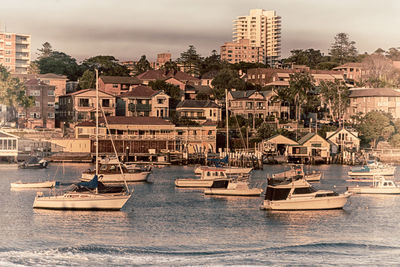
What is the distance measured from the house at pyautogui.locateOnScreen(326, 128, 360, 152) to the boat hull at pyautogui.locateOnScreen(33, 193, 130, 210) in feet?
217

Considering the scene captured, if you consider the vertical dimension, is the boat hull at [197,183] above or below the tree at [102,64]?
below

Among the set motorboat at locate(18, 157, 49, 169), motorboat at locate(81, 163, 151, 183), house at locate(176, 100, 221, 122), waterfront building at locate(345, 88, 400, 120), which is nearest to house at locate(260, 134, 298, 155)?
house at locate(176, 100, 221, 122)

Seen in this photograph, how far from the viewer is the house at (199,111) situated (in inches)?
4774

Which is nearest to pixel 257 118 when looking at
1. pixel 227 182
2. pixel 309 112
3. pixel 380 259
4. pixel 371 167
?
pixel 309 112

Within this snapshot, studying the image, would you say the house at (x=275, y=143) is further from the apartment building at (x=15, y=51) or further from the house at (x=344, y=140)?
the apartment building at (x=15, y=51)

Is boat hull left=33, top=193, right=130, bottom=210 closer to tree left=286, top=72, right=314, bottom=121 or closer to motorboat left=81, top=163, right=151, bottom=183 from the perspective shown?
motorboat left=81, top=163, right=151, bottom=183

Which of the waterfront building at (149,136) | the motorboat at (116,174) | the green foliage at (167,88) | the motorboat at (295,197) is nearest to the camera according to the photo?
the motorboat at (295,197)

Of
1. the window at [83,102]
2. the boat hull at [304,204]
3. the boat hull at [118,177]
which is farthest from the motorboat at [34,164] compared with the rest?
the boat hull at [304,204]

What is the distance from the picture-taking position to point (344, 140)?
112 m

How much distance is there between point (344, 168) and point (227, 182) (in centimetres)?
4001

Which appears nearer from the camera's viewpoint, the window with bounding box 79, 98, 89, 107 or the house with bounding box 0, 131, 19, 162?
the house with bounding box 0, 131, 19, 162

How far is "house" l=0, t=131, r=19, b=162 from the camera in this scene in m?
98.4

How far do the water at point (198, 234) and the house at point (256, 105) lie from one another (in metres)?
67.7

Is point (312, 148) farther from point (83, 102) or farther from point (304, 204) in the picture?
point (304, 204)
